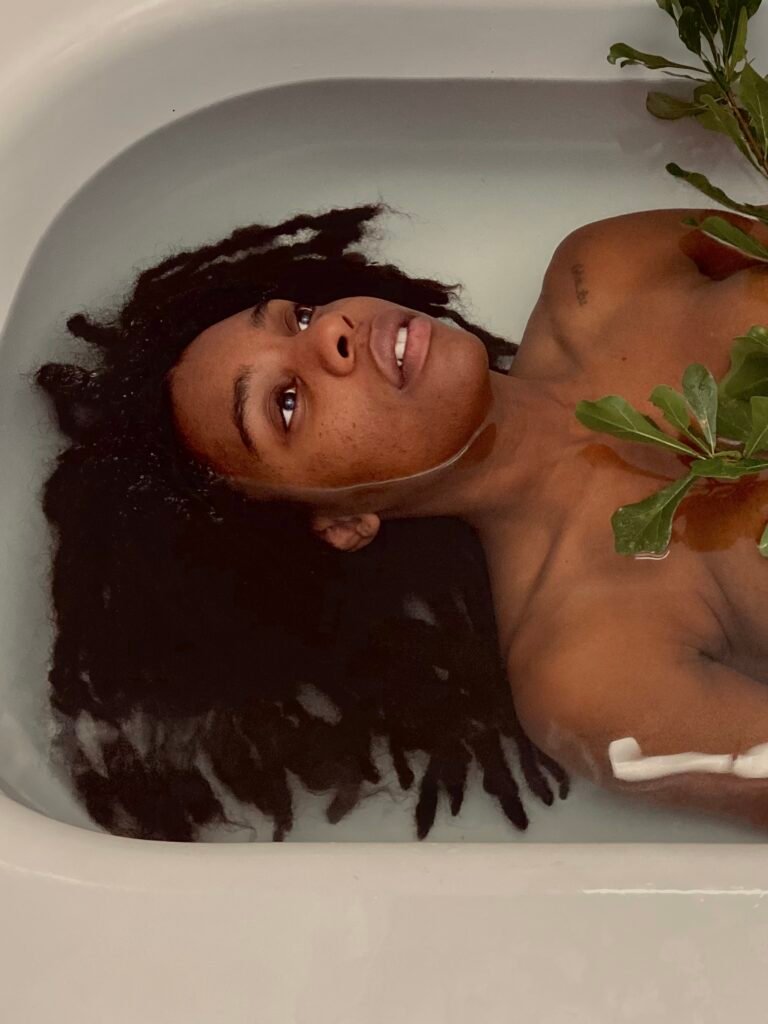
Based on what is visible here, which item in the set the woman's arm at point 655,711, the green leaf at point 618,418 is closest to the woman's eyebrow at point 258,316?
the green leaf at point 618,418

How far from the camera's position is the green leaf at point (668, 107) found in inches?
39.9

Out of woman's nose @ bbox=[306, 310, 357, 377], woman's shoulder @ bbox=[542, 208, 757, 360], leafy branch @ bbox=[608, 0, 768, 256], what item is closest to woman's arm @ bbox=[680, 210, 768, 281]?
woman's shoulder @ bbox=[542, 208, 757, 360]

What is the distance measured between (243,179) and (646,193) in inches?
20.9

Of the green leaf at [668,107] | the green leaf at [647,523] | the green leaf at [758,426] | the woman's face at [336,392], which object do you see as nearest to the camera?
the green leaf at [758,426]

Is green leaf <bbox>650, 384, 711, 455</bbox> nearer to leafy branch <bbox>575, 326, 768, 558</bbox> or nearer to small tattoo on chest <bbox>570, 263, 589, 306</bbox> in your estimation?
leafy branch <bbox>575, 326, 768, 558</bbox>

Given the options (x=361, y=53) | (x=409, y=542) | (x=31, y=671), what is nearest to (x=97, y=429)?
(x=31, y=671)

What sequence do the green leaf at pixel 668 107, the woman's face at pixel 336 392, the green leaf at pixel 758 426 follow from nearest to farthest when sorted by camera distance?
1. the green leaf at pixel 758 426
2. the woman's face at pixel 336 392
3. the green leaf at pixel 668 107

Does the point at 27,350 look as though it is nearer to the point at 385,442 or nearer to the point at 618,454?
the point at 385,442

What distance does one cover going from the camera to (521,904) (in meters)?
0.71

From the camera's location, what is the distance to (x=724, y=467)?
747 millimetres

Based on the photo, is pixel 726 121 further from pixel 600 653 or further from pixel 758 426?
pixel 600 653

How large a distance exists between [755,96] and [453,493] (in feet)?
1.57

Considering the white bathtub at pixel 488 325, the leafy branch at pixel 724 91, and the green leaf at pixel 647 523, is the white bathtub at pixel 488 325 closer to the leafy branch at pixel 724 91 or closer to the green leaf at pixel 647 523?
the leafy branch at pixel 724 91

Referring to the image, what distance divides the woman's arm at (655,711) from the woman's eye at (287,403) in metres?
0.35
